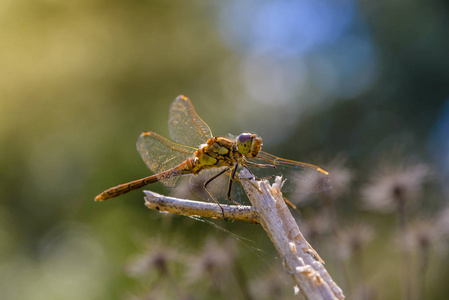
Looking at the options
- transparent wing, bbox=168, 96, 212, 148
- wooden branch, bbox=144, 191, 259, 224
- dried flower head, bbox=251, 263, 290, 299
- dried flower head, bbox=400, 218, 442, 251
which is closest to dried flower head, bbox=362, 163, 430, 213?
Result: dried flower head, bbox=400, 218, 442, 251

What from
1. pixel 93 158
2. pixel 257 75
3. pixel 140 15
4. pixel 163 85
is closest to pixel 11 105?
pixel 93 158

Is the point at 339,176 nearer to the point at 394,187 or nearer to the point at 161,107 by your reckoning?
the point at 394,187

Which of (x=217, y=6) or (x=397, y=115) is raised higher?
(x=217, y=6)

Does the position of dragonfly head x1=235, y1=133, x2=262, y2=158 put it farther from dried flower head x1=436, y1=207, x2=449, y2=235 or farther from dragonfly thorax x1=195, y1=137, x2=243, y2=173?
dried flower head x1=436, y1=207, x2=449, y2=235

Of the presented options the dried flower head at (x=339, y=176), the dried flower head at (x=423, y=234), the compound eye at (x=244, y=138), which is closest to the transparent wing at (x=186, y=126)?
the compound eye at (x=244, y=138)

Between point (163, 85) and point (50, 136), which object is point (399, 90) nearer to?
point (163, 85)

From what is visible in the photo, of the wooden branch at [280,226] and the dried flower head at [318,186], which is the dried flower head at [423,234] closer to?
the dried flower head at [318,186]
